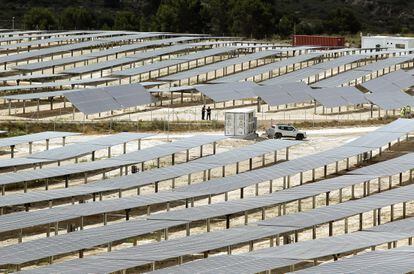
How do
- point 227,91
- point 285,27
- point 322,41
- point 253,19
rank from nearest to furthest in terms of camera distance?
point 227,91 → point 322,41 → point 253,19 → point 285,27

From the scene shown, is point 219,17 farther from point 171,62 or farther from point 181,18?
point 171,62

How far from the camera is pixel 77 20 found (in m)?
166

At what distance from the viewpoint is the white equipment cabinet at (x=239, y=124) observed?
84.2 m

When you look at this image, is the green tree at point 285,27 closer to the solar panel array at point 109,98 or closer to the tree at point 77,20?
the tree at point 77,20

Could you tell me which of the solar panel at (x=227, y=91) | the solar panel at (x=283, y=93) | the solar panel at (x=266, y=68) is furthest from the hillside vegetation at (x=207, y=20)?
the solar panel at (x=283, y=93)

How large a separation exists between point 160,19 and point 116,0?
39204 mm

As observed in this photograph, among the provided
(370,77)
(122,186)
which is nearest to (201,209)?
(122,186)

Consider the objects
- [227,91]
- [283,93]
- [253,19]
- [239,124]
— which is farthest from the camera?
[253,19]

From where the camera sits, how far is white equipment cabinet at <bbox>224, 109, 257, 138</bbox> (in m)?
84.2

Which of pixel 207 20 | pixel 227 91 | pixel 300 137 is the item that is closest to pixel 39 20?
pixel 207 20

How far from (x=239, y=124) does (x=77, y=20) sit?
8464 centimetres

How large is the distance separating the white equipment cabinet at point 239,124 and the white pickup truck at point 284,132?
4.32 ft

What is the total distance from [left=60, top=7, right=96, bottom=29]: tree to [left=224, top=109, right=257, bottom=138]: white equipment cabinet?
81823 millimetres

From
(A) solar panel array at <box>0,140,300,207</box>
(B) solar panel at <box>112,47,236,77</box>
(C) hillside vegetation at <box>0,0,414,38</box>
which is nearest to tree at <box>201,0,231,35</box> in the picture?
(C) hillside vegetation at <box>0,0,414,38</box>
